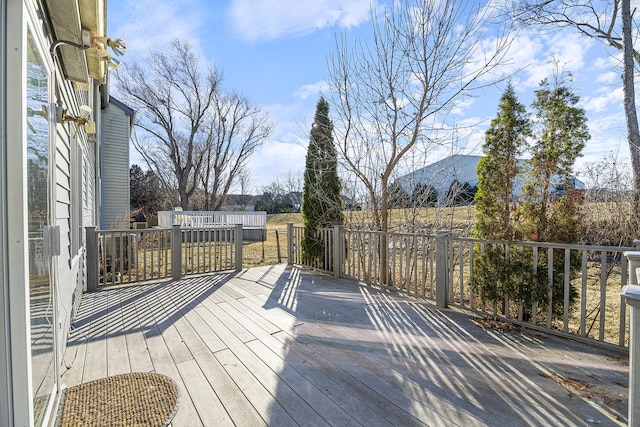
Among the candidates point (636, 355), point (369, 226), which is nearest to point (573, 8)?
point (369, 226)

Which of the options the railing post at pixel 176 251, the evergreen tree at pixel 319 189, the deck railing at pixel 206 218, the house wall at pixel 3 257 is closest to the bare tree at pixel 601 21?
the evergreen tree at pixel 319 189

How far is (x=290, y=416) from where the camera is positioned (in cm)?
177

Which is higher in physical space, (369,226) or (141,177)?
(141,177)

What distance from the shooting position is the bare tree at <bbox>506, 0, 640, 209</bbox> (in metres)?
5.25

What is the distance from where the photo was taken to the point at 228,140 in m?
18.5

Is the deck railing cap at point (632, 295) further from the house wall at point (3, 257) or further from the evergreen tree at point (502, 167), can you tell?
the evergreen tree at point (502, 167)

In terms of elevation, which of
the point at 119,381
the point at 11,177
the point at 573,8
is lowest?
the point at 119,381

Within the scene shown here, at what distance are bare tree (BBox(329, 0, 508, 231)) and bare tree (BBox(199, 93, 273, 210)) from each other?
14523mm

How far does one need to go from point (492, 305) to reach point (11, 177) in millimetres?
4058

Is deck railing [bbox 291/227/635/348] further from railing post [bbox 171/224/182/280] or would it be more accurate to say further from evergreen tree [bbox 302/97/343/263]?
railing post [bbox 171/224/182/280]

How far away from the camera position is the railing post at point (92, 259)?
14.2 feet

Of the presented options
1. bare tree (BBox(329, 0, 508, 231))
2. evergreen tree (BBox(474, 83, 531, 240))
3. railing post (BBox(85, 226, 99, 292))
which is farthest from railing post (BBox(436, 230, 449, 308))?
railing post (BBox(85, 226, 99, 292))

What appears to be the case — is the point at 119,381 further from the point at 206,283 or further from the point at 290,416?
the point at 206,283

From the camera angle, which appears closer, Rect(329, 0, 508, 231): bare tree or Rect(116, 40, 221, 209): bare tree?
Rect(329, 0, 508, 231): bare tree
